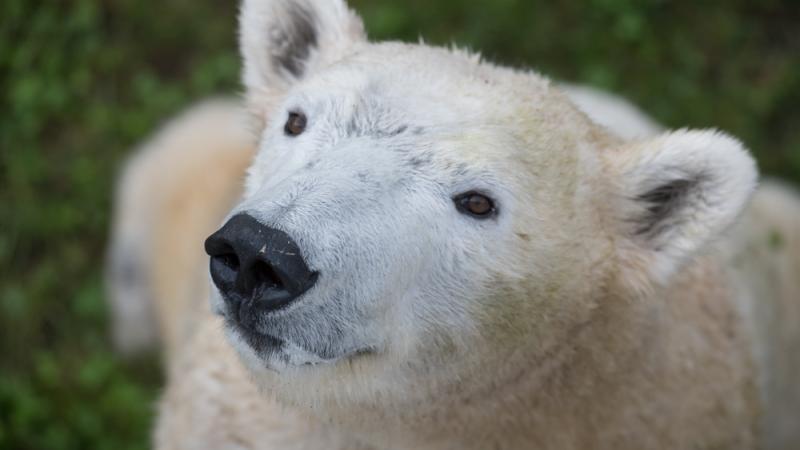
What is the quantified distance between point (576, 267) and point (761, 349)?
4.90 feet

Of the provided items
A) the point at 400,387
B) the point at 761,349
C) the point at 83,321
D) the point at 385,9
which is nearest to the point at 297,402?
the point at 400,387

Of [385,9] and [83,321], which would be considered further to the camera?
[385,9]

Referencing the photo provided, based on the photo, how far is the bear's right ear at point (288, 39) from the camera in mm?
3250

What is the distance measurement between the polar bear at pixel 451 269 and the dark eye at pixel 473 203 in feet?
0.03

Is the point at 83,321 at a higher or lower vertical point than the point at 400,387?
lower

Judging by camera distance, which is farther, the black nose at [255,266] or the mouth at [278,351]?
the mouth at [278,351]

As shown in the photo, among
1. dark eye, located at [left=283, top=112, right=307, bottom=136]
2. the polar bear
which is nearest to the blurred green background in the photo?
the polar bear

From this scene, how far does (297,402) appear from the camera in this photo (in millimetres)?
2770

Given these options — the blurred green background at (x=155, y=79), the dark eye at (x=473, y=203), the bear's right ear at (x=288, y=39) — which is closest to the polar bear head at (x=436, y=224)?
the dark eye at (x=473, y=203)

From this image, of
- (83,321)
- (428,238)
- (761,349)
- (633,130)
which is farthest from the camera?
(83,321)

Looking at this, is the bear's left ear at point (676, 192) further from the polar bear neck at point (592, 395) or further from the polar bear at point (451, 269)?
the polar bear neck at point (592, 395)

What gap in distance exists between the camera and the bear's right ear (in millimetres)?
3250

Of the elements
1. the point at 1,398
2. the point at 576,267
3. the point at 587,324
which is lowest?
the point at 1,398

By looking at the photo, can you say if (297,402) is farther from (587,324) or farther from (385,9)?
(385,9)
